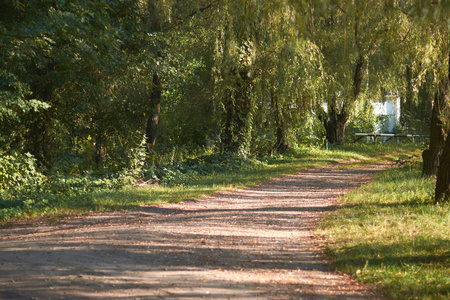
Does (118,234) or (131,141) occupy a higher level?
(131,141)

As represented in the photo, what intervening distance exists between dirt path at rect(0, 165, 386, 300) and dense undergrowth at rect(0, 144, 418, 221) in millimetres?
1139

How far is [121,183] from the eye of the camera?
43.3 feet

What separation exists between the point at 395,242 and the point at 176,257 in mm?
2951

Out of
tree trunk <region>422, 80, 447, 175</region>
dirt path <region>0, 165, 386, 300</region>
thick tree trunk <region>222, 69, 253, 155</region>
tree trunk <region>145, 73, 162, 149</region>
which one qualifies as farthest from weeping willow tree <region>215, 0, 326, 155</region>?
dirt path <region>0, 165, 386, 300</region>

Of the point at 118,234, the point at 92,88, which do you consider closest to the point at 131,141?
the point at 92,88

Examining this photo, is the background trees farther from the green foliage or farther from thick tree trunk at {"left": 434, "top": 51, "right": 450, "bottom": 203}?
thick tree trunk at {"left": 434, "top": 51, "right": 450, "bottom": 203}

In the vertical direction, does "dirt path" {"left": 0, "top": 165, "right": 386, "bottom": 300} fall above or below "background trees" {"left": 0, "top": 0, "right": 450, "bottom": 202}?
below

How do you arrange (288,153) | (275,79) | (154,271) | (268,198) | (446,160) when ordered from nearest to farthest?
(154,271) → (446,160) → (268,198) → (275,79) → (288,153)

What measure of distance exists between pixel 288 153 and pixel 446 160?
1354 centimetres

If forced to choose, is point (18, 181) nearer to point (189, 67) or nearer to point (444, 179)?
point (189, 67)

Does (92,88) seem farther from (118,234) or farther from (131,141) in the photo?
(118,234)

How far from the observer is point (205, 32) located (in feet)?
65.5

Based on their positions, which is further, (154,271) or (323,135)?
(323,135)

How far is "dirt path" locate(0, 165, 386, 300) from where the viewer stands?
5188 mm
